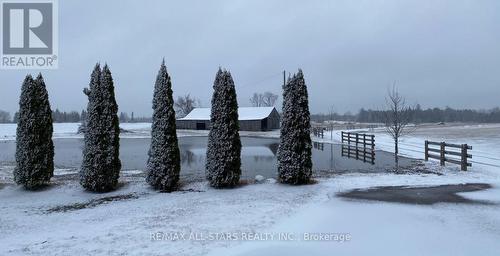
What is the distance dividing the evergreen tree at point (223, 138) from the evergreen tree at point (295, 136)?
143 cm

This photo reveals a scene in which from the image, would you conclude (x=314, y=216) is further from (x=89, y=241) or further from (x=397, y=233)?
(x=89, y=241)

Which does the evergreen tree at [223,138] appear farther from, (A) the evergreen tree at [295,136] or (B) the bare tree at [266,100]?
(B) the bare tree at [266,100]

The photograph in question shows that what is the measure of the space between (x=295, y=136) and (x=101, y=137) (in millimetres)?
5665

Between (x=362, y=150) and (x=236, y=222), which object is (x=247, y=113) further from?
(x=236, y=222)

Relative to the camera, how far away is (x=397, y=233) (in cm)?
624

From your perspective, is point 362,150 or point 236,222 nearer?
point 236,222

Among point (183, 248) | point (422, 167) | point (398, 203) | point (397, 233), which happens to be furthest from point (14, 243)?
point (422, 167)

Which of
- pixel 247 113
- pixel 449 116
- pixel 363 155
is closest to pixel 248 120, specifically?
pixel 247 113

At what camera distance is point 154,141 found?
10414 mm

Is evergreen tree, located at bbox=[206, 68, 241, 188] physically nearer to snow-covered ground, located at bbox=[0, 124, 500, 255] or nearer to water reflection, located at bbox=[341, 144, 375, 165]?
snow-covered ground, located at bbox=[0, 124, 500, 255]

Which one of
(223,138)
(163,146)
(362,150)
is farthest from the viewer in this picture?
(362,150)

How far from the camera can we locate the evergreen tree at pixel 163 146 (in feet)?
33.4

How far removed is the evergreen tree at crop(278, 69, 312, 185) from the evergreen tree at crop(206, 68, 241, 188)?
1.43 metres

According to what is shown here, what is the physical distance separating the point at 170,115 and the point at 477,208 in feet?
26.2
